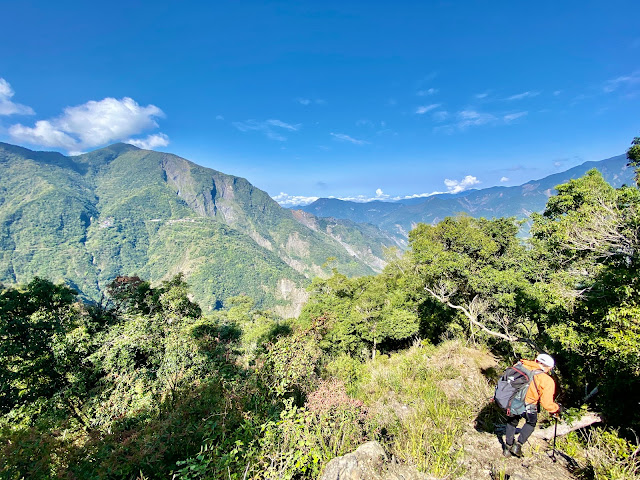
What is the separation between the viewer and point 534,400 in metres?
3.58

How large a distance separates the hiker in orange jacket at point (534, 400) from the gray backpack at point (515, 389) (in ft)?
0.18

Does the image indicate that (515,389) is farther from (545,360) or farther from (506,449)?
(506,449)

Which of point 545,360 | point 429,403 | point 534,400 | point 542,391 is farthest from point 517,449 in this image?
point 429,403

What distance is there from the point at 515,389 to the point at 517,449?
28.5 inches

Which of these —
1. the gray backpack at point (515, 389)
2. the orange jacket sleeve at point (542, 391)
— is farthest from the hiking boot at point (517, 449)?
the orange jacket sleeve at point (542, 391)

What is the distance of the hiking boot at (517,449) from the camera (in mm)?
3537

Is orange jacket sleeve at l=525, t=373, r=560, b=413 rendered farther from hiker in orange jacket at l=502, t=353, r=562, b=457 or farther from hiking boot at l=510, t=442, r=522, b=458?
hiking boot at l=510, t=442, r=522, b=458

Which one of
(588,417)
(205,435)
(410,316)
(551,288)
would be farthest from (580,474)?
(410,316)

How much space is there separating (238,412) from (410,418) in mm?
2650

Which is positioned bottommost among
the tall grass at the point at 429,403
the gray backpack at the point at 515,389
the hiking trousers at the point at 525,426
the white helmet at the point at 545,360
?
the tall grass at the point at 429,403

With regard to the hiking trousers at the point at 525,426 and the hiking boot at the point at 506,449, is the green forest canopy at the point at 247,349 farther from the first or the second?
the hiking boot at the point at 506,449

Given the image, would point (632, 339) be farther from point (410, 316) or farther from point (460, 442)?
point (410, 316)

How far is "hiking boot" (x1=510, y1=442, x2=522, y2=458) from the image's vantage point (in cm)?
354

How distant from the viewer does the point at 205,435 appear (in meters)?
3.79
